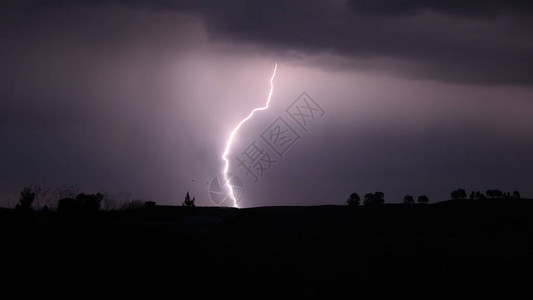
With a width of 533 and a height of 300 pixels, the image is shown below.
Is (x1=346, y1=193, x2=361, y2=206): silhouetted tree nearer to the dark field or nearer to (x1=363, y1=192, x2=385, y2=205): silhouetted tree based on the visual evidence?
(x1=363, y1=192, x2=385, y2=205): silhouetted tree

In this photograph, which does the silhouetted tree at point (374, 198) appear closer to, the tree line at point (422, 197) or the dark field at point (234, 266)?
the tree line at point (422, 197)

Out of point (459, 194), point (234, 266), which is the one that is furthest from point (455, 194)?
point (234, 266)

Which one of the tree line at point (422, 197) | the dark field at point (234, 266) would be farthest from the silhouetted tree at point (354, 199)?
the dark field at point (234, 266)

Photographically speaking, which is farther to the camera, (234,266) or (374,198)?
(374,198)

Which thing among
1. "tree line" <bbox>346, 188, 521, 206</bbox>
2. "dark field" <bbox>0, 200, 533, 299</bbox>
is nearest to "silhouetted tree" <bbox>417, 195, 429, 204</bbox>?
"tree line" <bbox>346, 188, 521, 206</bbox>

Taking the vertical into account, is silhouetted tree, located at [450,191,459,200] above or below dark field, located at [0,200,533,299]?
above

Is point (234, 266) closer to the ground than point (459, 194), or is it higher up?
closer to the ground

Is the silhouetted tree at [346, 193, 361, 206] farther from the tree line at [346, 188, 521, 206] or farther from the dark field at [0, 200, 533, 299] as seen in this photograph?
the dark field at [0, 200, 533, 299]

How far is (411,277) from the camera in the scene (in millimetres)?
35156

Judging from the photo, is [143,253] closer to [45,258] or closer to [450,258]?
[45,258]

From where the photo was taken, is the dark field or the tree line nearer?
the dark field

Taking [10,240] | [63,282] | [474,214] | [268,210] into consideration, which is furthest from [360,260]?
[268,210]

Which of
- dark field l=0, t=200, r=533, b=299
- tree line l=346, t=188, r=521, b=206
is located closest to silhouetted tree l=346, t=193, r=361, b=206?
tree line l=346, t=188, r=521, b=206

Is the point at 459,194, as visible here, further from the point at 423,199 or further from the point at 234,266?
the point at 234,266
